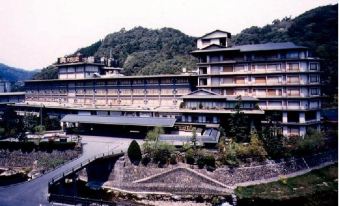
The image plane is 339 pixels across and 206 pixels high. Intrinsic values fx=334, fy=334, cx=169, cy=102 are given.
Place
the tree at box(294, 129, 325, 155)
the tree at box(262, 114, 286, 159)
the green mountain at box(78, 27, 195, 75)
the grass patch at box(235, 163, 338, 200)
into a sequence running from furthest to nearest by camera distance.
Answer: the green mountain at box(78, 27, 195, 75), the tree at box(294, 129, 325, 155), the tree at box(262, 114, 286, 159), the grass patch at box(235, 163, 338, 200)

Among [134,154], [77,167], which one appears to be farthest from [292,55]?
[77,167]

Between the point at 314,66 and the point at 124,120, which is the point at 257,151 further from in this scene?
the point at 124,120

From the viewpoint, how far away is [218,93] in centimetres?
6297

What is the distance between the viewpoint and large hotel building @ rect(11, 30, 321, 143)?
55.9 meters

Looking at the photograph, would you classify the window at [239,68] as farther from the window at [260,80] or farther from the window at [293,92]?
the window at [293,92]

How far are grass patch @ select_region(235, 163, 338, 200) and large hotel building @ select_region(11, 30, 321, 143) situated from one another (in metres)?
9.08

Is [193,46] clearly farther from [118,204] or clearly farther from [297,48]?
[118,204]

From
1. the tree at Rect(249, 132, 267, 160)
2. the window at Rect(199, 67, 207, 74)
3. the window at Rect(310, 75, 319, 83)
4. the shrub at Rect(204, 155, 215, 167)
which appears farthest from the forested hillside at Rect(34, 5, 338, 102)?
the shrub at Rect(204, 155, 215, 167)

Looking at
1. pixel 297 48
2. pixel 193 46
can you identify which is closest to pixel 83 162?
pixel 297 48

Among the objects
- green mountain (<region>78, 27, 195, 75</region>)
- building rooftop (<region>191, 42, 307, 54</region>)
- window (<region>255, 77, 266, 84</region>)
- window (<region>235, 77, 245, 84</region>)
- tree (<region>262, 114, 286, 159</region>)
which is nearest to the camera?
tree (<region>262, 114, 286, 159</region>)

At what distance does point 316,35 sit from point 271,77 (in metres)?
48.5

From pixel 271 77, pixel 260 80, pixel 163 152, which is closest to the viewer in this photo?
pixel 163 152

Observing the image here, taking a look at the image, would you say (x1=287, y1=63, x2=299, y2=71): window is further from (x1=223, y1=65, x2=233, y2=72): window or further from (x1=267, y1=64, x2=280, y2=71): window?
(x1=223, y1=65, x2=233, y2=72): window

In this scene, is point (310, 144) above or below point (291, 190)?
above
